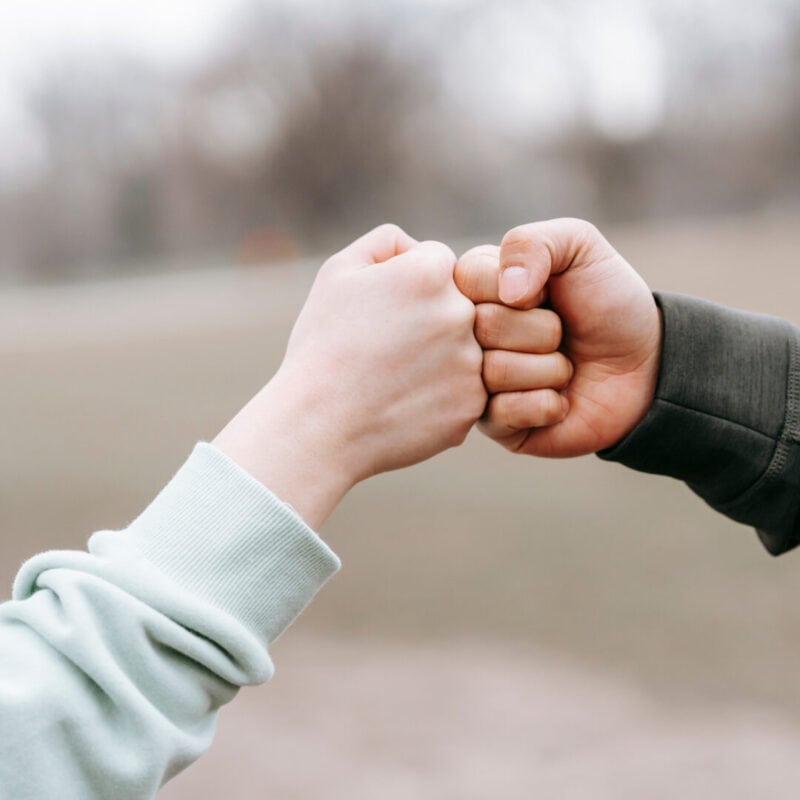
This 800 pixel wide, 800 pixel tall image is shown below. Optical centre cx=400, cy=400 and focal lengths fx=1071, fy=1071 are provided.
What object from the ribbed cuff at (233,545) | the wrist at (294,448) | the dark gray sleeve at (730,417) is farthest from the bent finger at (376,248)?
the ribbed cuff at (233,545)

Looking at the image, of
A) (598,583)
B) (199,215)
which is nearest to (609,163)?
(199,215)

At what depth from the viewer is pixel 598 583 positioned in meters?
5.04

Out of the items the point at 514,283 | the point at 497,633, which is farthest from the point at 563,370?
the point at 497,633

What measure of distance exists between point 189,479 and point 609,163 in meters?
20.2

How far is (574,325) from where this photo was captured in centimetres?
193

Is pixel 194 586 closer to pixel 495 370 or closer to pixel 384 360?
pixel 384 360

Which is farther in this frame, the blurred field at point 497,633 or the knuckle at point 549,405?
the blurred field at point 497,633

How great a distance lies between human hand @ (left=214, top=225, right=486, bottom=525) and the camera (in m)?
1.39

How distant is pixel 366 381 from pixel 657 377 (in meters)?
0.57

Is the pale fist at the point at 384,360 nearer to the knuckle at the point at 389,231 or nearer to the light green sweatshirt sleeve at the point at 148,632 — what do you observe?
the knuckle at the point at 389,231

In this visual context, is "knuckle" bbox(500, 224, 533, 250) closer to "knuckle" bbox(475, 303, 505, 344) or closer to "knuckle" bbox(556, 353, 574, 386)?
"knuckle" bbox(475, 303, 505, 344)

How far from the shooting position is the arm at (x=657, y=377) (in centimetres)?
179

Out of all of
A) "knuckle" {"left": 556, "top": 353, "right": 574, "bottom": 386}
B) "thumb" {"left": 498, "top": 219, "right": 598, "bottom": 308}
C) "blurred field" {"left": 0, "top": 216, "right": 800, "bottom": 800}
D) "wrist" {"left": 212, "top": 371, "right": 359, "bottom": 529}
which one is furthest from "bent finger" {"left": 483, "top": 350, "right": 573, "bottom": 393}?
"blurred field" {"left": 0, "top": 216, "right": 800, "bottom": 800}

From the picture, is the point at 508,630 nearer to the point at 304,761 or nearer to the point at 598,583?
the point at 598,583
